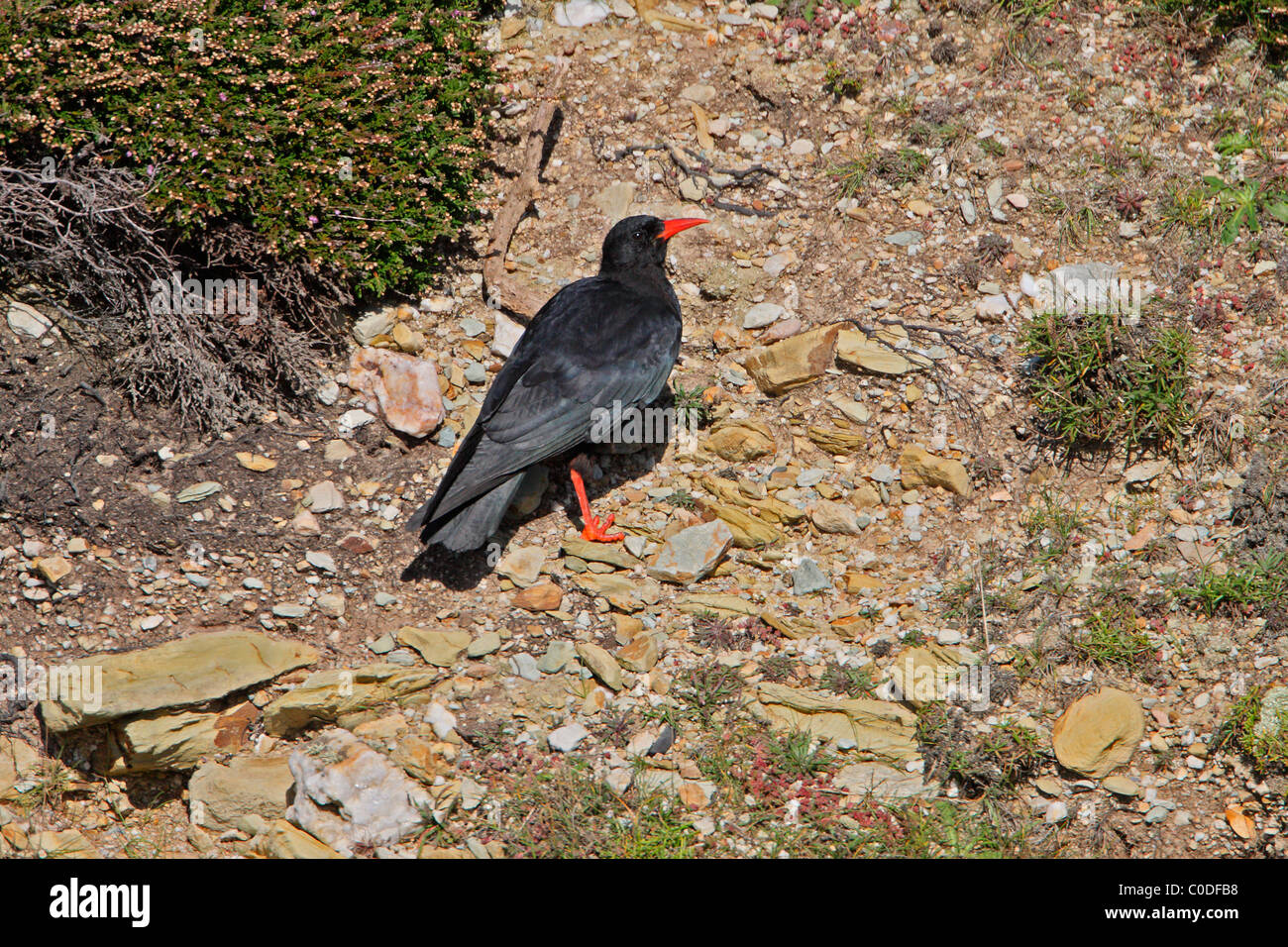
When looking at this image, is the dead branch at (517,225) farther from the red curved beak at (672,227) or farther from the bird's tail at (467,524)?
the bird's tail at (467,524)

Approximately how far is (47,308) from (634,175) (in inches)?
167

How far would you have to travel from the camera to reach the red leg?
6668 mm

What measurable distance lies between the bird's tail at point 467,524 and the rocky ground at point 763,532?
0.42 metres

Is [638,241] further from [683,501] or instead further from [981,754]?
[981,754]

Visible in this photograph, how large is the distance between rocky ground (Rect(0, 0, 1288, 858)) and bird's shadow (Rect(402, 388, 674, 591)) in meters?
0.03

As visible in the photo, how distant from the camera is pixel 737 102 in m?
8.58

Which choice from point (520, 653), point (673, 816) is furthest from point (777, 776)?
point (520, 653)

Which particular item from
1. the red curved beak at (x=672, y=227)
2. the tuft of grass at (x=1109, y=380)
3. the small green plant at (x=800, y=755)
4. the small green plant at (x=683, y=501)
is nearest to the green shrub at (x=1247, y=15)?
the tuft of grass at (x=1109, y=380)

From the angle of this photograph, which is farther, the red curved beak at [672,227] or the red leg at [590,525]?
the red curved beak at [672,227]

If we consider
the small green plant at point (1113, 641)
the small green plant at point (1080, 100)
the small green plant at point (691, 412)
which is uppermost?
the small green plant at point (1080, 100)

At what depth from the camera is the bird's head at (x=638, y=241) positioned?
7.25 m

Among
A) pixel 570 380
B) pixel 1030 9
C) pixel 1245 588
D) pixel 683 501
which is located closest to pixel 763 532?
pixel 683 501

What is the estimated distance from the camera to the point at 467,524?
6199 millimetres

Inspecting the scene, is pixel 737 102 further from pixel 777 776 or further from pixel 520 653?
pixel 777 776
